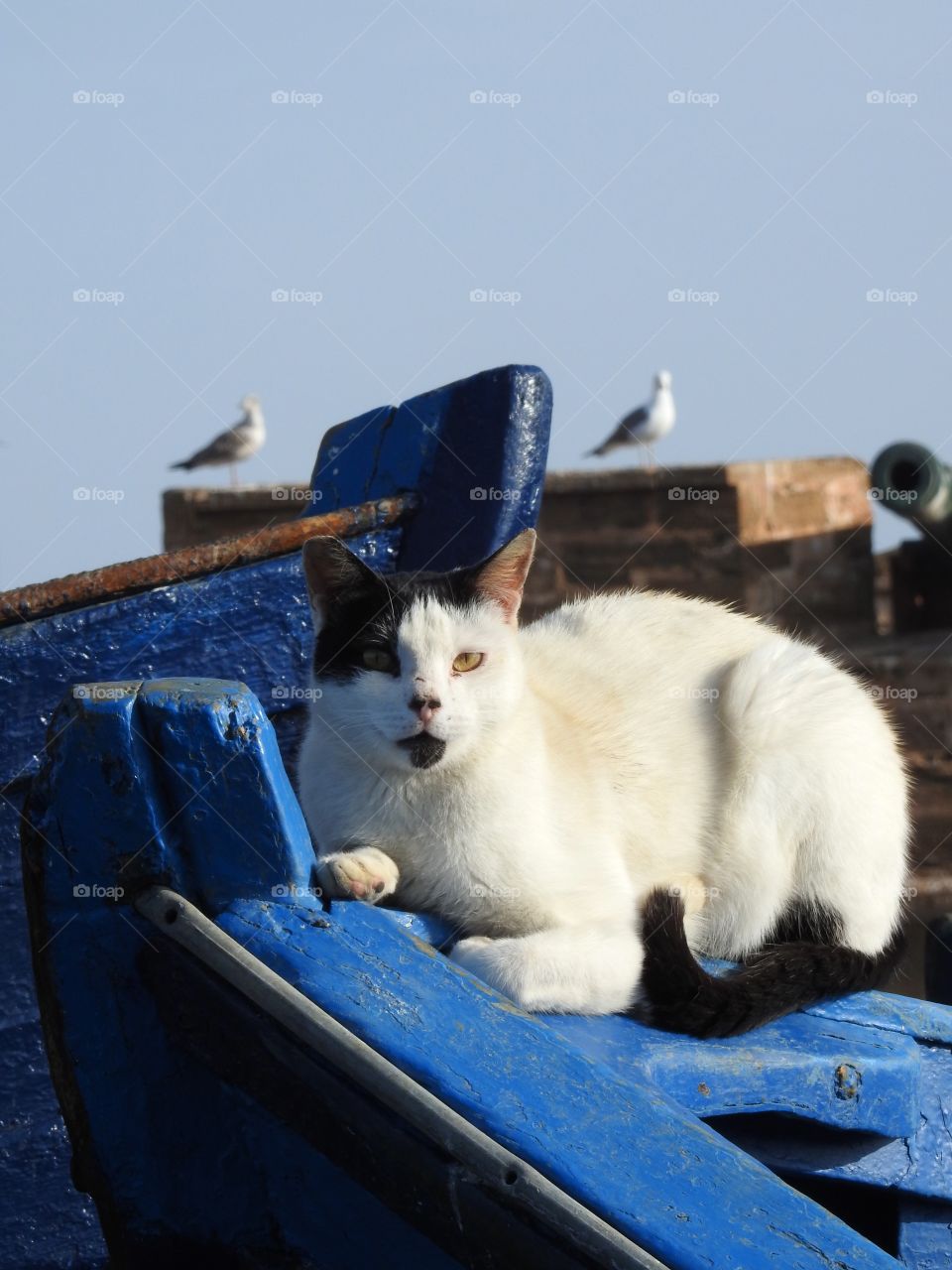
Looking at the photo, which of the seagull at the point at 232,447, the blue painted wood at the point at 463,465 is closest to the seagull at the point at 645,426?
the seagull at the point at 232,447

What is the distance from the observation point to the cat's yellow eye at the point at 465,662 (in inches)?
99.1

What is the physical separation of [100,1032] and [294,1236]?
0.36 meters

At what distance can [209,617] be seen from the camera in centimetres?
329

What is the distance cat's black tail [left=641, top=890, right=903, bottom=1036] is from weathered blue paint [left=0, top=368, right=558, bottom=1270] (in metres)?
1.14

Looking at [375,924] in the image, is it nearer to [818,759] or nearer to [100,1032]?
[100,1032]

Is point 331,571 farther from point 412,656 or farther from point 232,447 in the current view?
point 232,447

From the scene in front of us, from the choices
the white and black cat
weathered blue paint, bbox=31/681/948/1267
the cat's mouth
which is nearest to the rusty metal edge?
the white and black cat

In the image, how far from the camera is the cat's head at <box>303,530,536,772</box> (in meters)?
2.44

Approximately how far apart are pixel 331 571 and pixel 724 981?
3.11 ft

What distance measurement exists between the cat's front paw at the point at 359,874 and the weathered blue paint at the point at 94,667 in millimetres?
922

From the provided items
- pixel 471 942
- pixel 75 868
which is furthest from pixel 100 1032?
pixel 471 942

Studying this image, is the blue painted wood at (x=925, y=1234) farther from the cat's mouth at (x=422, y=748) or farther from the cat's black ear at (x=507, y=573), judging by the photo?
the cat's black ear at (x=507, y=573)

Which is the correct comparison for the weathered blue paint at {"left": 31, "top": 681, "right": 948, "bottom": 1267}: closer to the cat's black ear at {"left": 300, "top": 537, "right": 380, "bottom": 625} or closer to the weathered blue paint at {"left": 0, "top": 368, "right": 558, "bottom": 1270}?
the cat's black ear at {"left": 300, "top": 537, "right": 380, "bottom": 625}

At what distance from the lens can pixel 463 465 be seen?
11.1 ft
